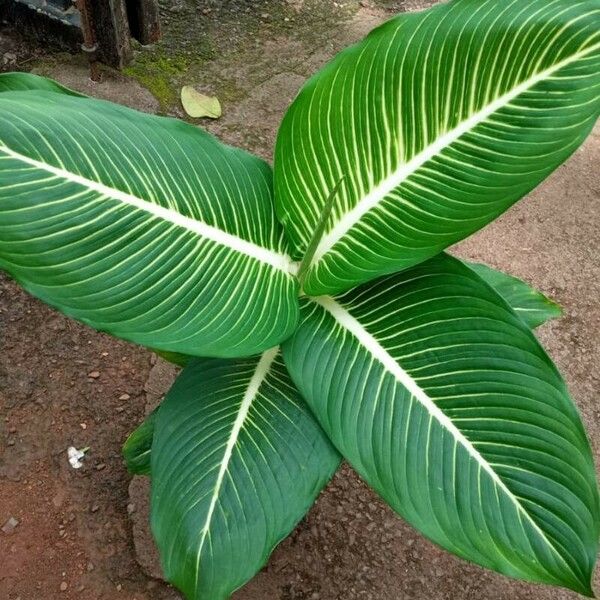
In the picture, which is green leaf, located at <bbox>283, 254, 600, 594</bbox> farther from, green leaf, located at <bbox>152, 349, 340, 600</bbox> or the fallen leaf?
the fallen leaf

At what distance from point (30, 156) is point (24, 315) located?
36.9 inches

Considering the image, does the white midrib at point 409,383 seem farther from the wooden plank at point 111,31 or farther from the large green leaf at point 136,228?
the wooden plank at point 111,31

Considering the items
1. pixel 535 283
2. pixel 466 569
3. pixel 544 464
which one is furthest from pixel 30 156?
pixel 535 283

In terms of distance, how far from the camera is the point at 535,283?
6.38 ft

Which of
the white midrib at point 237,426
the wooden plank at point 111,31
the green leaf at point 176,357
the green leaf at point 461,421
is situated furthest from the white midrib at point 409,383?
the wooden plank at point 111,31

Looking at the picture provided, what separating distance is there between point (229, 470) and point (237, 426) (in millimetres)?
68

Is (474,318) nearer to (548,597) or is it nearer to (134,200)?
(134,200)

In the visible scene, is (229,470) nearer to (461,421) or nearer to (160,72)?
(461,421)

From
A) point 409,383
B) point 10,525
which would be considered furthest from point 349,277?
point 10,525

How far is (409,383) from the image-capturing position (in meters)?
0.94

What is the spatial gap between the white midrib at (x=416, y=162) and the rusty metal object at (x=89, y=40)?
55.8 inches

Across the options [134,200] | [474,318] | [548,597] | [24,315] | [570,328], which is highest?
[134,200]

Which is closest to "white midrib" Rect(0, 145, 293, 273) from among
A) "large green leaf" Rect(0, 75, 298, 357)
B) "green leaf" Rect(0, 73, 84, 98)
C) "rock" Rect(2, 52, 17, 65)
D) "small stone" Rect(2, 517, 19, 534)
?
"large green leaf" Rect(0, 75, 298, 357)

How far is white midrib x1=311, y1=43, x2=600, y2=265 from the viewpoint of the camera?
0.86 m
